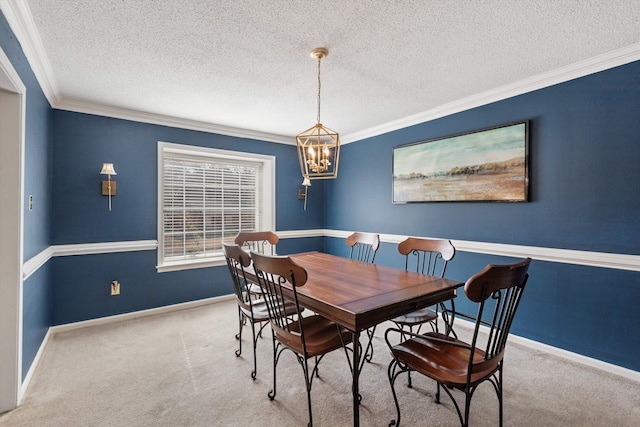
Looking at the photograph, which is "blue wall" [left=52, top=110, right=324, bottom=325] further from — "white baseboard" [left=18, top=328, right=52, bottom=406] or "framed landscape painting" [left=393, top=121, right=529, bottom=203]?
"framed landscape painting" [left=393, top=121, right=529, bottom=203]

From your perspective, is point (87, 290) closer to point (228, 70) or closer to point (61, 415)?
point (61, 415)

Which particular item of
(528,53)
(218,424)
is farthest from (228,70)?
(218,424)

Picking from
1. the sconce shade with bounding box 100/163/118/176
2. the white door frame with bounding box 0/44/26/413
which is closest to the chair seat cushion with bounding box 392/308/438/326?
the white door frame with bounding box 0/44/26/413

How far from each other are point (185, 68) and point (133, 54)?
0.37 m

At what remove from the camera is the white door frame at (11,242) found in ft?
6.32

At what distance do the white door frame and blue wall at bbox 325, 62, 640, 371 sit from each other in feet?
12.3

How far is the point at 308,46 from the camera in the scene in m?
2.19

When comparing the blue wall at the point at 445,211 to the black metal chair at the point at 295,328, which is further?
the blue wall at the point at 445,211

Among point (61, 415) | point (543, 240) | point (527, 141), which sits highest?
point (527, 141)

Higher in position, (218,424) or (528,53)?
(528,53)

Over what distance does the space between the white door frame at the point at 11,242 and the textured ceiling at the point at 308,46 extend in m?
0.59

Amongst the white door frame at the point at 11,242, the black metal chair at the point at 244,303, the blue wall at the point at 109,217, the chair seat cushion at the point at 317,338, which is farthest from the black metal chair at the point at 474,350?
the blue wall at the point at 109,217

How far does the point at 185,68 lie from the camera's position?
254cm

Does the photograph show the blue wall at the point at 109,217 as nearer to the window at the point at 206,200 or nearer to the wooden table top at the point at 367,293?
the window at the point at 206,200
